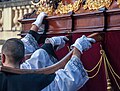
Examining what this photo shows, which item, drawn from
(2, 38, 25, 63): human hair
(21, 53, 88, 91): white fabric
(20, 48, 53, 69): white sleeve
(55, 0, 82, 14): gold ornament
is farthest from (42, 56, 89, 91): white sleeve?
(55, 0, 82, 14): gold ornament

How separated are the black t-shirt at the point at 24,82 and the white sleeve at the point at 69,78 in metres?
0.03

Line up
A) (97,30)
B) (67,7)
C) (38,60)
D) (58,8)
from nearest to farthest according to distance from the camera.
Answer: (38,60) → (97,30) → (67,7) → (58,8)

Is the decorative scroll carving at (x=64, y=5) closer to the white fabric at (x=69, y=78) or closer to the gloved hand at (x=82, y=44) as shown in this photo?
the gloved hand at (x=82, y=44)

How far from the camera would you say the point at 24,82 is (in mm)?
2082

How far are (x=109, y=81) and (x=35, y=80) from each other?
4.25 ft

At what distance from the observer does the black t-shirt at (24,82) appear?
2.08 meters

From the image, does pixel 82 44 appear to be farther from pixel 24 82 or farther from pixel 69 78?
pixel 24 82

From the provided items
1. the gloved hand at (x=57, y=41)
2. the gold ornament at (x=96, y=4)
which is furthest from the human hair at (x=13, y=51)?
the gold ornament at (x=96, y=4)

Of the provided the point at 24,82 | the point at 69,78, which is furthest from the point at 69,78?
the point at 24,82

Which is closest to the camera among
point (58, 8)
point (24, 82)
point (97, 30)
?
point (24, 82)

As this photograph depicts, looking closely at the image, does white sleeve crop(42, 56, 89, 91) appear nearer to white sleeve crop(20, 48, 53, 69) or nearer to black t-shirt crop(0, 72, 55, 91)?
black t-shirt crop(0, 72, 55, 91)

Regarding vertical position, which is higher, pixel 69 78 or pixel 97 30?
pixel 97 30

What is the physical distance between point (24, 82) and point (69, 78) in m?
0.25

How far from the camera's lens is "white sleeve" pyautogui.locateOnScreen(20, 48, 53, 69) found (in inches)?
116
